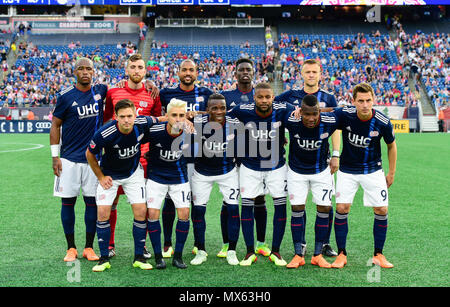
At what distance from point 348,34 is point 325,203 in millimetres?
39603

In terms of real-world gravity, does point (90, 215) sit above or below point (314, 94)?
below

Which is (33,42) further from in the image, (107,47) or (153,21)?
(153,21)

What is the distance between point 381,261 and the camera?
18.5 ft

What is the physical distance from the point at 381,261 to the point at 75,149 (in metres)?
3.98

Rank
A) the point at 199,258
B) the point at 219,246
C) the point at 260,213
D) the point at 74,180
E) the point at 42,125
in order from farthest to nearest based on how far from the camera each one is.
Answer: the point at 42,125 → the point at 219,246 → the point at 260,213 → the point at 74,180 → the point at 199,258

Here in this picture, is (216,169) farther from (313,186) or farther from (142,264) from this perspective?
(142,264)

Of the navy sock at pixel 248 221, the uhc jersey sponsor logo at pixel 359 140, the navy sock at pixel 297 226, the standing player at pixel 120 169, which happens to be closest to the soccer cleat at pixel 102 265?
the standing player at pixel 120 169

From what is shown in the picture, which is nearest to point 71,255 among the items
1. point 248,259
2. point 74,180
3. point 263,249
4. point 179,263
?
point 74,180

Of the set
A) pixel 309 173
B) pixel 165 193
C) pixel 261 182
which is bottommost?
pixel 165 193

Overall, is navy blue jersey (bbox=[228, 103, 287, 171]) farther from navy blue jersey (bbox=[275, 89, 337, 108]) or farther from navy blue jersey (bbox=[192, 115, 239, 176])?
navy blue jersey (bbox=[275, 89, 337, 108])

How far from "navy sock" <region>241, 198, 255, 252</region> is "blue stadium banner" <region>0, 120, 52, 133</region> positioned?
25.6m

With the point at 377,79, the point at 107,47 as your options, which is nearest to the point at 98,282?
the point at 377,79

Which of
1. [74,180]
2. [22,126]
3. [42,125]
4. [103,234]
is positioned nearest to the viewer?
[103,234]

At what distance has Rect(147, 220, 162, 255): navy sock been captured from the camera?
5676 mm
